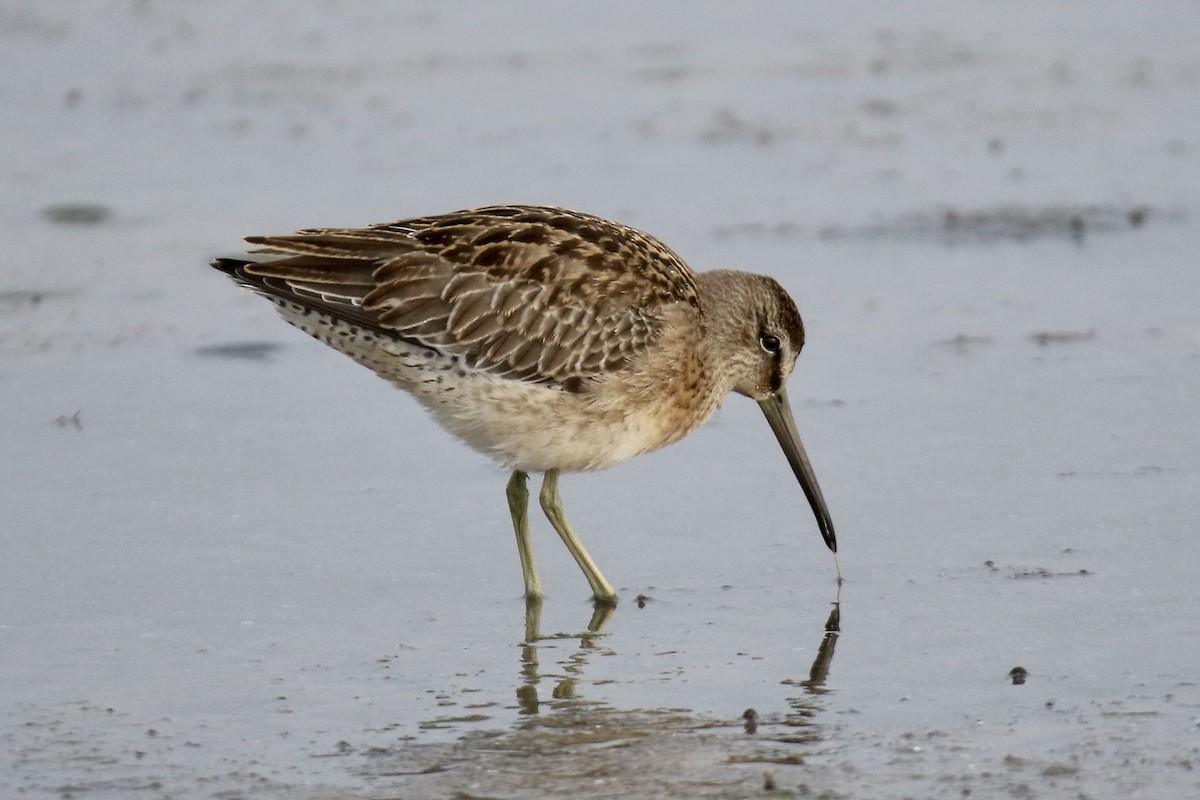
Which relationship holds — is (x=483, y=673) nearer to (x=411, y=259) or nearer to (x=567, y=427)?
(x=567, y=427)

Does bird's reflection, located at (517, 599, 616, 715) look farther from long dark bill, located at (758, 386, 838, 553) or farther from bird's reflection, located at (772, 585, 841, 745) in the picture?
long dark bill, located at (758, 386, 838, 553)

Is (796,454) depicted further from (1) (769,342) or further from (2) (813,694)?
(2) (813,694)

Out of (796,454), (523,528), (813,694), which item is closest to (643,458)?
(796,454)

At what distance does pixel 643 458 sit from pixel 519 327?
1.06 m

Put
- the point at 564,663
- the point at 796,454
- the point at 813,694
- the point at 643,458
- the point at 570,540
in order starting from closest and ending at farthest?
the point at 813,694
the point at 564,663
the point at 570,540
the point at 796,454
the point at 643,458

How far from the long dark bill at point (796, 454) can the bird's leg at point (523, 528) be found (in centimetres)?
79

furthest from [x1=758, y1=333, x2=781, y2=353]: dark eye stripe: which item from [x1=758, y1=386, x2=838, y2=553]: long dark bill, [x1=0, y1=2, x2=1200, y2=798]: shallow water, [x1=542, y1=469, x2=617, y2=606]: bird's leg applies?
[x1=542, y1=469, x2=617, y2=606]: bird's leg

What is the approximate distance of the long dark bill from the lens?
5.37 m

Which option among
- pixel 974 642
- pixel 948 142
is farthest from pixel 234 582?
pixel 948 142

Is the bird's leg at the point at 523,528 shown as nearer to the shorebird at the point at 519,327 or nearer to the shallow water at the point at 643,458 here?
the shorebird at the point at 519,327

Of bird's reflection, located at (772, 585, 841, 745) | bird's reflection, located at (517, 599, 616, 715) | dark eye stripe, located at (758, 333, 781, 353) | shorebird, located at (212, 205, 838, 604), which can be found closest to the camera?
bird's reflection, located at (772, 585, 841, 745)

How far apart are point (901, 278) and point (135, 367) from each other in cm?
302

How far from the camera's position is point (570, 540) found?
5289 millimetres

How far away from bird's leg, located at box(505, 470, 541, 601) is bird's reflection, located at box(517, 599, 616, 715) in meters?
0.05
